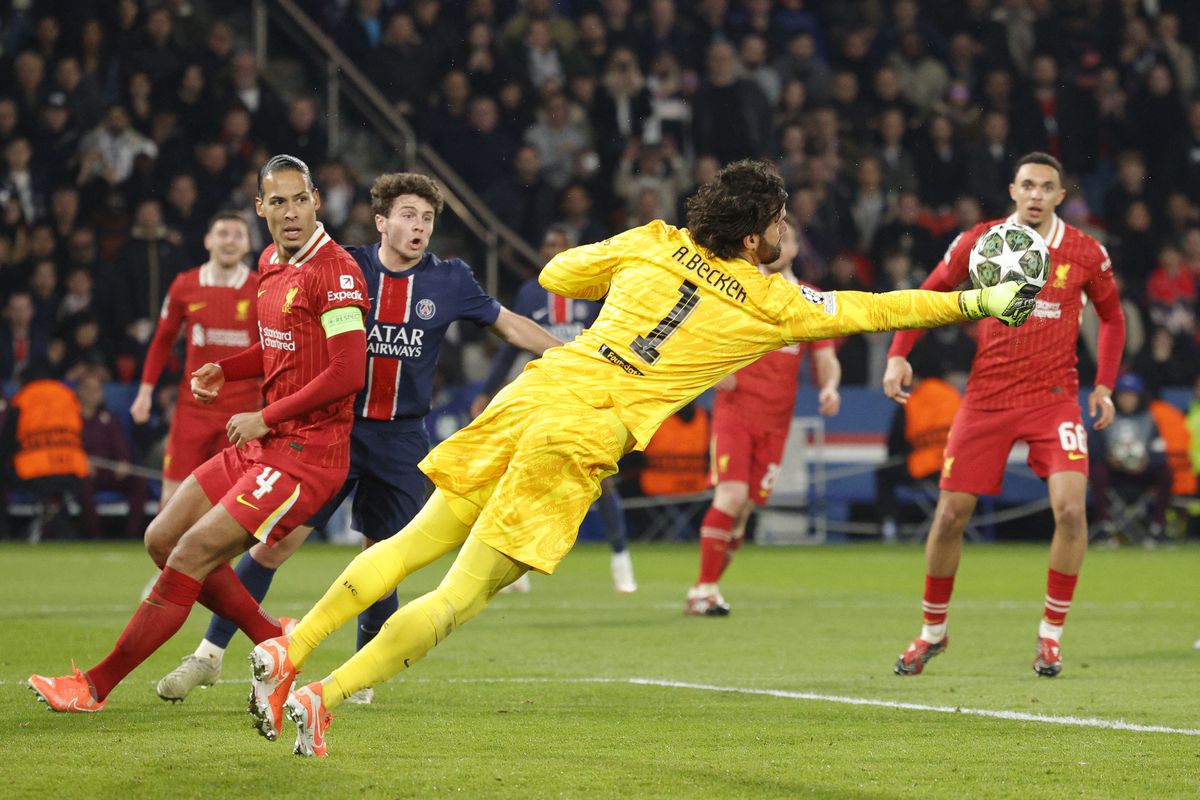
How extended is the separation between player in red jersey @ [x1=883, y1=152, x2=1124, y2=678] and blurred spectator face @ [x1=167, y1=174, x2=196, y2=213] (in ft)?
37.2

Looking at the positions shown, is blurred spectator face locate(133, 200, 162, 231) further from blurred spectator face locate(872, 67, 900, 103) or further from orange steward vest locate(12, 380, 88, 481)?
blurred spectator face locate(872, 67, 900, 103)

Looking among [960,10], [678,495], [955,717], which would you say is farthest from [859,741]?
[960,10]

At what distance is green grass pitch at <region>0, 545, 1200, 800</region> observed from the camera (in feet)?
18.2

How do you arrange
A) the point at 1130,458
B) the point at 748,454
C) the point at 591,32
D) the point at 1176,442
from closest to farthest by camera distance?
the point at 748,454 → the point at 1130,458 → the point at 1176,442 → the point at 591,32

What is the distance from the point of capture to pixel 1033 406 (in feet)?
29.5

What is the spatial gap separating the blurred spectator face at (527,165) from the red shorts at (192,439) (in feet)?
30.3

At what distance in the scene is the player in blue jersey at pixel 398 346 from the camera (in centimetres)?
748

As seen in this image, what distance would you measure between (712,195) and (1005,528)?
51.0ft

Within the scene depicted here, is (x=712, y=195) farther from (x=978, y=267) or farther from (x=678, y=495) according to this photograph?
(x=678, y=495)

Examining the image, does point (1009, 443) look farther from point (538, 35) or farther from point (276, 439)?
point (538, 35)

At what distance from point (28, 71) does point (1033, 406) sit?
1353 cm

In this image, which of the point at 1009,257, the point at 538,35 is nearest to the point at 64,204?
the point at 538,35

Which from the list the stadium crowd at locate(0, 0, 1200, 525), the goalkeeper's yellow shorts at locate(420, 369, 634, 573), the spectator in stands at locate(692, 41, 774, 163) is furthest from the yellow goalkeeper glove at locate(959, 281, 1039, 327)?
the spectator in stands at locate(692, 41, 774, 163)

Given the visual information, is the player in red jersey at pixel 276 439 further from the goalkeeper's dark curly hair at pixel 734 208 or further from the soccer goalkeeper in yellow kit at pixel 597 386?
the goalkeeper's dark curly hair at pixel 734 208
